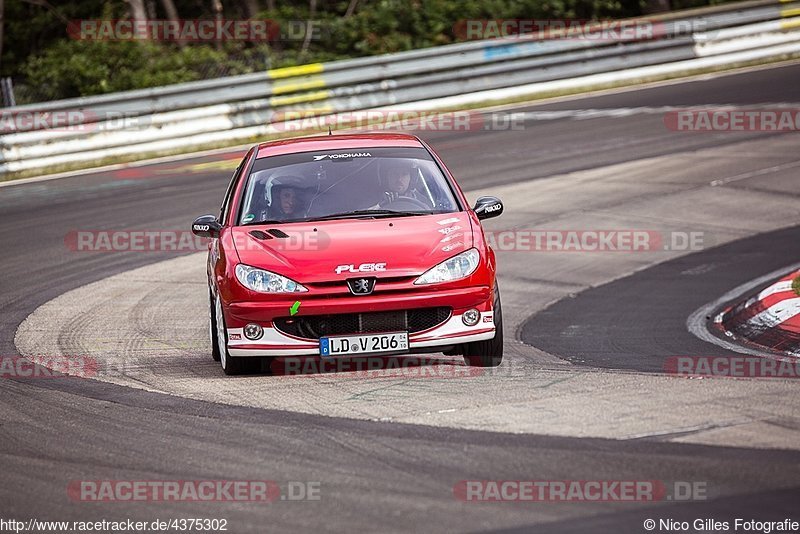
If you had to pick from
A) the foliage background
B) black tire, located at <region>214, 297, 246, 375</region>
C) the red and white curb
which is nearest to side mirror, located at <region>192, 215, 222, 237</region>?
black tire, located at <region>214, 297, 246, 375</region>

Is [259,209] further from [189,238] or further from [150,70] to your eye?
[150,70]

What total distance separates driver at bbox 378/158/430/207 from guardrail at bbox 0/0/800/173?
1181 cm

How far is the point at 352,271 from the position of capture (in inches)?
314

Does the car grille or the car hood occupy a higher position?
the car hood

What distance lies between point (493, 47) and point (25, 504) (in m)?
18.4

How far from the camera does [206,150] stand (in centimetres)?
2066

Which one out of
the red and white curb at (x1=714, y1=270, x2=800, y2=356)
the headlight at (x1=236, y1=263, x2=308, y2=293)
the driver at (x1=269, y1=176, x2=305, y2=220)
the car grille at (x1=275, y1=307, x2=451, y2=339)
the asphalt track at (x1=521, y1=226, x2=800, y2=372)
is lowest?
the asphalt track at (x1=521, y1=226, x2=800, y2=372)

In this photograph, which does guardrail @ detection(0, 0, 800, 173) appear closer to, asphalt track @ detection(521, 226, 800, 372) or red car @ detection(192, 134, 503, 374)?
asphalt track @ detection(521, 226, 800, 372)

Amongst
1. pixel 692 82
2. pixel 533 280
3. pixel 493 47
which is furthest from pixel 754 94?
pixel 533 280

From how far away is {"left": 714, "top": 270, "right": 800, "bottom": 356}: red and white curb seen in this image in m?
8.91

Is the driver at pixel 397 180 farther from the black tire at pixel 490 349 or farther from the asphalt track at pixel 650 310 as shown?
the asphalt track at pixel 650 310

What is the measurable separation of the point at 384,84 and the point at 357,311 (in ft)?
48.6

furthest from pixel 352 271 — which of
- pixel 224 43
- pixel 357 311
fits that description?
pixel 224 43

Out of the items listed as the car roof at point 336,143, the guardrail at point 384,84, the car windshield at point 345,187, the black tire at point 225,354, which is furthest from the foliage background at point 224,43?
the black tire at point 225,354
